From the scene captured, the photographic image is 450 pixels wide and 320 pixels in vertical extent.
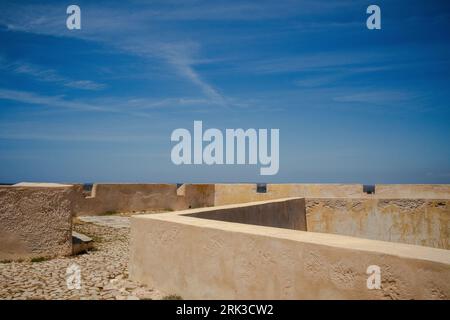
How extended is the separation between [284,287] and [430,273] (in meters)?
1.21

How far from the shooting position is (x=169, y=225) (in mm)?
4414

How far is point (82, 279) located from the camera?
16.3ft

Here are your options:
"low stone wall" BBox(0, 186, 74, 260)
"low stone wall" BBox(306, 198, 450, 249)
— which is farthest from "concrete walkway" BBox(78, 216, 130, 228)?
"low stone wall" BBox(306, 198, 450, 249)

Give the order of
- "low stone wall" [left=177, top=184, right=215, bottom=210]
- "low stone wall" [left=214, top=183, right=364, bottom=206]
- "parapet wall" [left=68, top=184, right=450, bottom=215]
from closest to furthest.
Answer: "parapet wall" [left=68, top=184, right=450, bottom=215]
"low stone wall" [left=214, top=183, right=364, bottom=206]
"low stone wall" [left=177, top=184, right=215, bottom=210]

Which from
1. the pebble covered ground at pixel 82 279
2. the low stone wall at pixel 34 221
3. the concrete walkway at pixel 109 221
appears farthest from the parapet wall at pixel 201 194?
the low stone wall at pixel 34 221

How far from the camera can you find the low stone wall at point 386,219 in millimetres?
8234

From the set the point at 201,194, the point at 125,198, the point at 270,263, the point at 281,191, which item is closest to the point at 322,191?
the point at 281,191

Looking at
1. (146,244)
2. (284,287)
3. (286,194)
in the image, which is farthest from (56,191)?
(286,194)

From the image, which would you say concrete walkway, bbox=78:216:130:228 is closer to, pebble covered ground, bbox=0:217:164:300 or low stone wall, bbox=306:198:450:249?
pebble covered ground, bbox=0:217:164:300

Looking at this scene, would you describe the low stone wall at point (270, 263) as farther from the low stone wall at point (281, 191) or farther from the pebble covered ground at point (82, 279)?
the low stone wall at point (281, 191)

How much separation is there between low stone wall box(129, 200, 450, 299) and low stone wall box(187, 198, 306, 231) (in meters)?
0.85

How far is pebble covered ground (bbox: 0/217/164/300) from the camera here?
4297 mm

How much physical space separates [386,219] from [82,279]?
6.95 m

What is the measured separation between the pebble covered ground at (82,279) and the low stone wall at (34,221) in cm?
24
